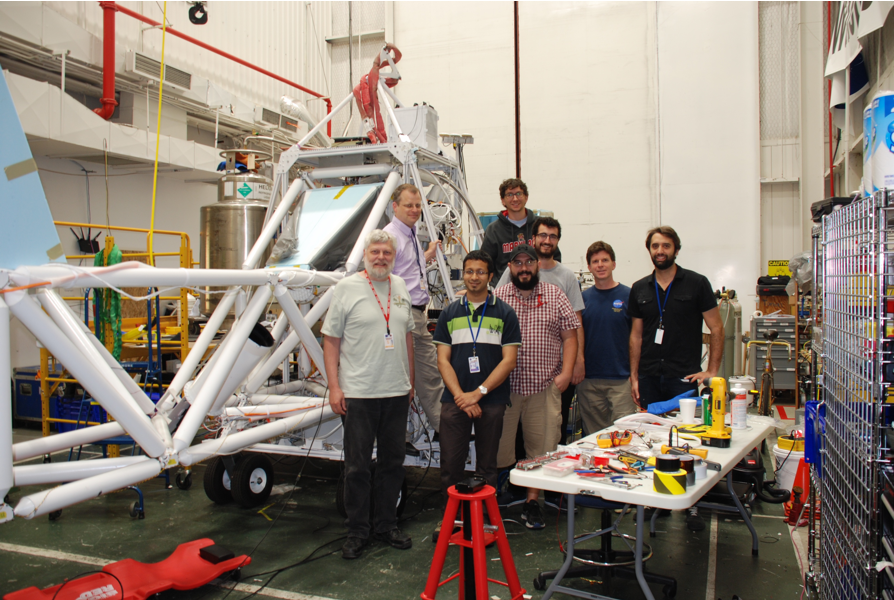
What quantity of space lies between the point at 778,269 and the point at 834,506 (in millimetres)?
8248

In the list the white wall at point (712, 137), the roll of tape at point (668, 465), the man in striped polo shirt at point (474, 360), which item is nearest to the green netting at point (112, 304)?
the man in striped polo shirt at point (474, 360)

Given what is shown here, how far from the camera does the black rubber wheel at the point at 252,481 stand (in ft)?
15.0

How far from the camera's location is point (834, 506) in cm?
246

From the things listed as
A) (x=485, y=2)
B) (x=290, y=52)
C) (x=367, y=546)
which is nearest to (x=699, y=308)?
(x=367, y=546)

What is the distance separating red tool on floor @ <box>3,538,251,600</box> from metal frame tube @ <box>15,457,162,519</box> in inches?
23.7

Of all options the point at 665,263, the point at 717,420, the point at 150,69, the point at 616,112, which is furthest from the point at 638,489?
the point at 616,112

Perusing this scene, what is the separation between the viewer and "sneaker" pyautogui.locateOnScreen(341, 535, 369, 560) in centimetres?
366

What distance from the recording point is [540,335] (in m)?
4.19

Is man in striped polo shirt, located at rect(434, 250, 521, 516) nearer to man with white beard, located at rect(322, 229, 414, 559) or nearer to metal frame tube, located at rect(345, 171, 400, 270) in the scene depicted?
man with white beard, located at rect(322, 229, 414, 559)

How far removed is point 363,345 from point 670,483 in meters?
1.98

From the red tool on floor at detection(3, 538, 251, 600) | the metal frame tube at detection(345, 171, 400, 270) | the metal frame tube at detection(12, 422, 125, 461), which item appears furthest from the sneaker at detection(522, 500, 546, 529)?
the metal frame tube at detection(12, 422, 125, 461)

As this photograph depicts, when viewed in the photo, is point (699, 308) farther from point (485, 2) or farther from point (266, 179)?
point (485, 2)

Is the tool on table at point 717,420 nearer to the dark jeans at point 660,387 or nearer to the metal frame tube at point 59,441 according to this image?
the dark jeans at point 660,387

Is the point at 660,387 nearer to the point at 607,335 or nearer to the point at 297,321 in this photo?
the point at 607,335
